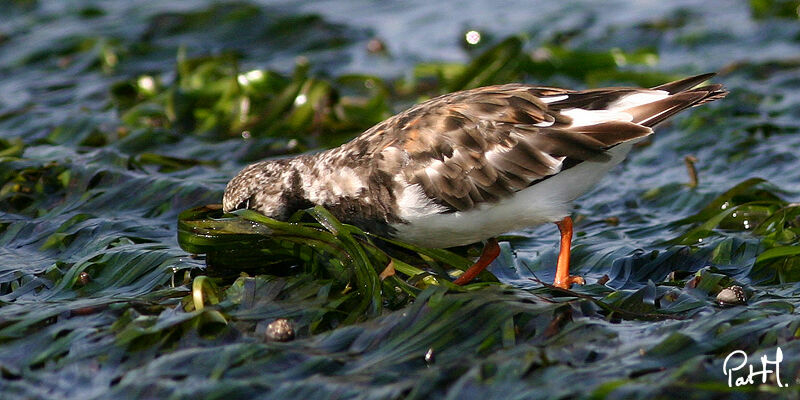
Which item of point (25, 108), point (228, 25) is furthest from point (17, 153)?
point (228, 25)

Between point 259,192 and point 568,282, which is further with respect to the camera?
point 259,192

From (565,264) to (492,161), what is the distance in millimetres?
531

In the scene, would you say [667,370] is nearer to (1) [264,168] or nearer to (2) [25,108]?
(1) [264,168]

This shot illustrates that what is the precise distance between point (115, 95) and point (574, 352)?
445 centimetres

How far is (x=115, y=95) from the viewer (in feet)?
22.2

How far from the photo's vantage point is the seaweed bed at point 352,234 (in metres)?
3.23

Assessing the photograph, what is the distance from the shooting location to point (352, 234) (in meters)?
3.92

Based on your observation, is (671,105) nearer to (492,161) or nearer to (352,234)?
(492,161)

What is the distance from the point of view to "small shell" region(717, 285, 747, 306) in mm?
3736

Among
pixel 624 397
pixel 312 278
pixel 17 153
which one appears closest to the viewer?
pixel 624 397

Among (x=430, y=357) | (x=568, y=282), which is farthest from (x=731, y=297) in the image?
(x=430, y=357)

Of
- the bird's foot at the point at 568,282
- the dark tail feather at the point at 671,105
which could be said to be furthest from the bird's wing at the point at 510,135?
the bird's foot at the point at 568,282

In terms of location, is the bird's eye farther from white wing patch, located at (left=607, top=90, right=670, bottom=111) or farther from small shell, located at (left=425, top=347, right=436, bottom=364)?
white wing patch, located at (left=607, top=90, right=670, bottom=111)
